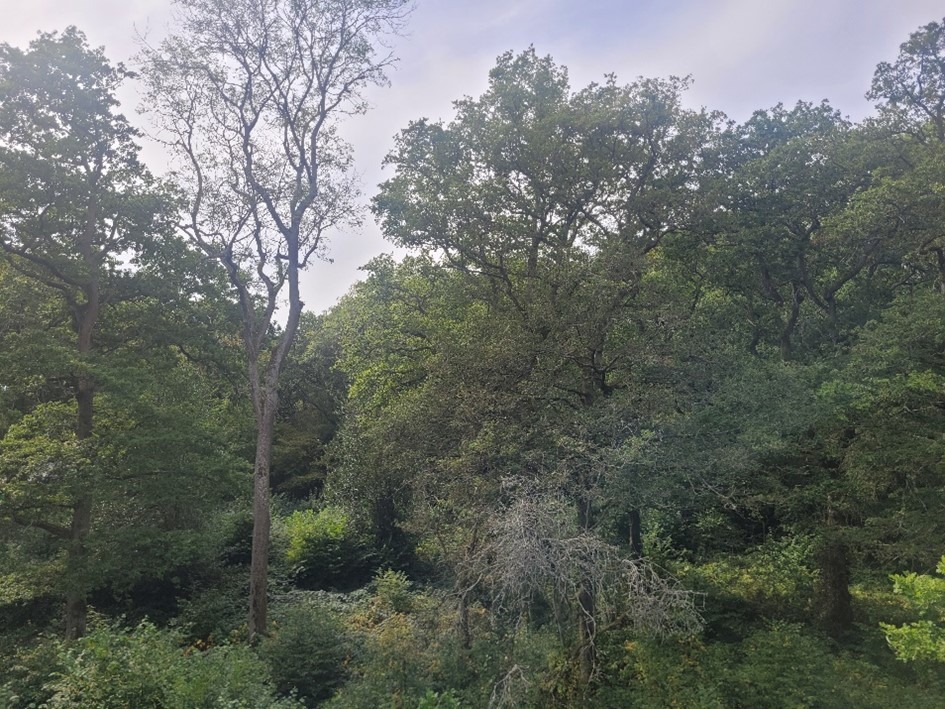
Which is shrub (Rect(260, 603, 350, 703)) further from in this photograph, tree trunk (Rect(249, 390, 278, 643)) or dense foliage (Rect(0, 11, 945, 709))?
tree trunk (Rect(249, 390, 278, 643))

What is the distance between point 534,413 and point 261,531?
235 inches

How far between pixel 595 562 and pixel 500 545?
1139 mm

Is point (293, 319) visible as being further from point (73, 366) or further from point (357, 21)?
point (357, 21)

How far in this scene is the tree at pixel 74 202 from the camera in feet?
35.0

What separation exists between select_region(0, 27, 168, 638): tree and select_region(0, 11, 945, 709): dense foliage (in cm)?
6

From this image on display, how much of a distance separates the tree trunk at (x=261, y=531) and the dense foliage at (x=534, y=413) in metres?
0.11

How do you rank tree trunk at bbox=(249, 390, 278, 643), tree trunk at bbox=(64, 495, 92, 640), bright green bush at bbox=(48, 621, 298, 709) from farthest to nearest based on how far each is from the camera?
tree trunk at bbox=(249, 390, 278, 643) → tree trunk at bbox=(64, 495, 92, 640) → bright green bush at bbox=(48, 621, 298, 709)

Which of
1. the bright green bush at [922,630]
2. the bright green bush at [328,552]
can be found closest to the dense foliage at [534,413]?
the bright green bush at [922,630]

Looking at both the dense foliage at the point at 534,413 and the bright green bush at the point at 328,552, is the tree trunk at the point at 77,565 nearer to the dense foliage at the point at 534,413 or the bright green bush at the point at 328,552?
the dense foliage at the point at 534,413

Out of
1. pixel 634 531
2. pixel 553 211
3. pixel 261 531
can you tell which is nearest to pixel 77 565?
pixel 261 531

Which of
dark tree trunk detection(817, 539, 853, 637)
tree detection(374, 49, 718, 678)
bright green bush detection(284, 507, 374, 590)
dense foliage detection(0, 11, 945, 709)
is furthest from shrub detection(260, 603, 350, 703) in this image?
dark tree trunk detection(817, 539, 853, 637)

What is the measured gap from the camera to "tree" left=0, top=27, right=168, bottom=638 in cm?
1067

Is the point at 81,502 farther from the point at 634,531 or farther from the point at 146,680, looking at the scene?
the point at 634,531

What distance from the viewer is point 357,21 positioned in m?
13.4
